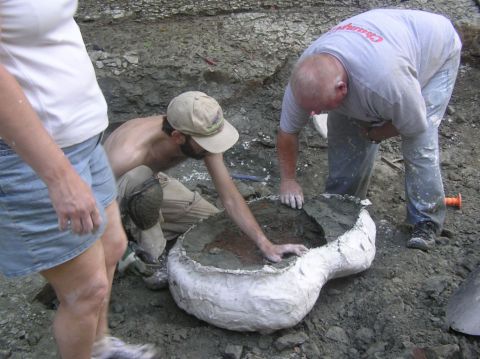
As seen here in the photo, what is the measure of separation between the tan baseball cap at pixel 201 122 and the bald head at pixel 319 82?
0.43 m

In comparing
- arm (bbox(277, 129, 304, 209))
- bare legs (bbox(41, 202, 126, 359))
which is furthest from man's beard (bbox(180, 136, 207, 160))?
bare legs (bbox(41, 202, 126, 359))

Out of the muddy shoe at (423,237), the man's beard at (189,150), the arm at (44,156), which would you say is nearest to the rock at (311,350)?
the muddy shoe at (423,237)

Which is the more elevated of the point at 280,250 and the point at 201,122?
the point at 201,122

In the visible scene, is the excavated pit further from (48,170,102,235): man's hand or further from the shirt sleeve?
(48,170,102,235): man's hand

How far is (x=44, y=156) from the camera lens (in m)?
1.48

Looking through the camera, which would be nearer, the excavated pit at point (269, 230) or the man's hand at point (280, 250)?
the man's hand at point (280, 250)

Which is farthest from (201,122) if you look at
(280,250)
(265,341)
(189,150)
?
(265,341)

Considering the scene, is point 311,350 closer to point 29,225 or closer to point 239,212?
point 239,212

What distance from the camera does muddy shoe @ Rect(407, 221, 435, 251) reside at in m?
3.17

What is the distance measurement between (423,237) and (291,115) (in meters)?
1.02

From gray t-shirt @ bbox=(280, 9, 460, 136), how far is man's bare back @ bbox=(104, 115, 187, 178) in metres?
0.68

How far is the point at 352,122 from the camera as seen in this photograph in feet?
11.1

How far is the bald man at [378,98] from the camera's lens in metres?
2.72

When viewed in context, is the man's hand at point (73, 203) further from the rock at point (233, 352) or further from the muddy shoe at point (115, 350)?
the rock at point (233, 352)
